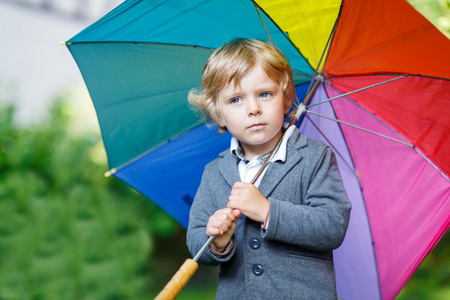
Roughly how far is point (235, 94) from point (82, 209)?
9.43 ft

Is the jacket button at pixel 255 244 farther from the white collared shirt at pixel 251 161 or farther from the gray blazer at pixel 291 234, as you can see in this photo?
the white collared shirt at pixel 251 161

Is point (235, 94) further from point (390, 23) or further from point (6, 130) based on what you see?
point (6, 130)

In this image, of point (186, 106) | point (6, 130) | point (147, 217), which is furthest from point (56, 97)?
point (186, 106)

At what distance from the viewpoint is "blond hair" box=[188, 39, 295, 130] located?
163 centimetres

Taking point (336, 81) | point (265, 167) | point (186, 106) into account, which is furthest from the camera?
point (186, 106)

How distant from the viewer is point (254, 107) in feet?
5.23

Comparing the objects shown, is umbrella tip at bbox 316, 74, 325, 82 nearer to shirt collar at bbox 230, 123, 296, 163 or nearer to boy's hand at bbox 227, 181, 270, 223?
shirt collar at bbox 230, 123, 296, 163

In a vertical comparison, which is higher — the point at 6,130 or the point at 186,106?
the point at 186,106

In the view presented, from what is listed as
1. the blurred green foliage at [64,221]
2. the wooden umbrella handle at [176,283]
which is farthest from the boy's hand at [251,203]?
the blurred green foliage at [64,221]

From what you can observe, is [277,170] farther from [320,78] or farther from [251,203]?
[320,78]

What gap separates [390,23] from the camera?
1.62m

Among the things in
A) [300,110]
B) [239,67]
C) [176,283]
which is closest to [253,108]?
[239,67]

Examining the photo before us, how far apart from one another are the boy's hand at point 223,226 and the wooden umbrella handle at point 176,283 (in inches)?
3.9

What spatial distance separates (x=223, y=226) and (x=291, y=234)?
0.21 metres
